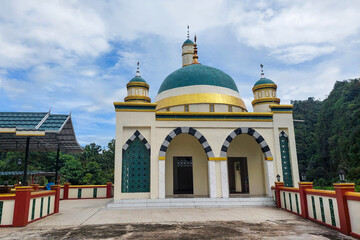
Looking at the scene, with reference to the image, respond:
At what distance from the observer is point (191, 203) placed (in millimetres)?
11797

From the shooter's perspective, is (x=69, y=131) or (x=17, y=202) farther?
(x=69, y=131)

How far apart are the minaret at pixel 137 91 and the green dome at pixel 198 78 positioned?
2164 mm

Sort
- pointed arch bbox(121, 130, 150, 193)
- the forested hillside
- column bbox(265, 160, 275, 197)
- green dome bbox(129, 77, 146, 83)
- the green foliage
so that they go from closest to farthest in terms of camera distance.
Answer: pointed arch bbox(121, 130, 150, 193)
column bbox(265, 160, 275, 197)
green dome bbox(129, 77, 146, 83)
the green foliage
the forested hillside

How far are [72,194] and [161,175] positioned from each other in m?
8.78

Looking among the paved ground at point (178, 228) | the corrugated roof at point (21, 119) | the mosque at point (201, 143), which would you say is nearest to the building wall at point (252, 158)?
the mosque at point (201, 143)

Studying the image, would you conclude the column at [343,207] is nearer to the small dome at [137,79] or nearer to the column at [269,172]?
the column at [269,172]

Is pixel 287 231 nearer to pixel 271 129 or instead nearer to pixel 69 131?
pixel 271 129

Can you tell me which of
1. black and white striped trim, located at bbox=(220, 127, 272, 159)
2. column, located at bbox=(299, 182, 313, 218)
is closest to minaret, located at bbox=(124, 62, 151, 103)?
black and white striped trim, located at bbox=(220, 127, 272, 159)

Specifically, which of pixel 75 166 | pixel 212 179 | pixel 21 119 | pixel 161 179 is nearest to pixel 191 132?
pixel 212 179

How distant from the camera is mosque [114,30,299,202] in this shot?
1252cm

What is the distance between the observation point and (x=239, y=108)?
16.8 metres

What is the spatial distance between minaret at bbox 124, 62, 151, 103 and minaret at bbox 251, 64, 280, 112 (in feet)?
22.3

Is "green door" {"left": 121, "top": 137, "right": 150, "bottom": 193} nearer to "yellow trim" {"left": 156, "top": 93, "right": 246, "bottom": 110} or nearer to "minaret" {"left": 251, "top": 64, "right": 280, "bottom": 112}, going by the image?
"yellow trim" {"left": 156, "top": 93, "right": 246, "bottom": 110}

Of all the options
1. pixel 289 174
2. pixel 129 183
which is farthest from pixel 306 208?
pixel 129 183
